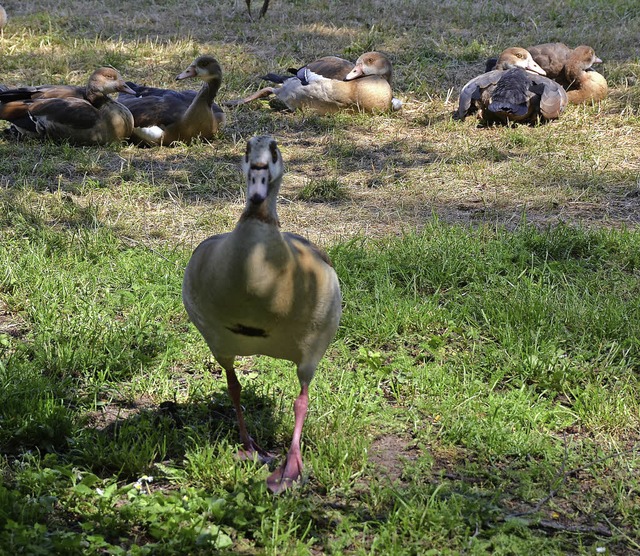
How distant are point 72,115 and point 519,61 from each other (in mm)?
5271

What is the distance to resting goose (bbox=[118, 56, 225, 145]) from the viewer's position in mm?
8930

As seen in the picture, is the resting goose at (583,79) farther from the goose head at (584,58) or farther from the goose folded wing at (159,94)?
the goose folded wing at (159,94)

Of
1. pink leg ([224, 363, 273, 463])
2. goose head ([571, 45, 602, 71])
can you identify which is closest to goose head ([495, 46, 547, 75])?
goose head ([571, 45, 602, 71])

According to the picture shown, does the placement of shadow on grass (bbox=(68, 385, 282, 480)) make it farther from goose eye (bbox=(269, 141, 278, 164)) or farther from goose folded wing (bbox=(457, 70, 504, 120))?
goose folded wing (bbox=(457, 70, 504, 120))

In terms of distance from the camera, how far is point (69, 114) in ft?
28.2

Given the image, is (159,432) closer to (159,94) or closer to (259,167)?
(259,167)

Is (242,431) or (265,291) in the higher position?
(265,291)

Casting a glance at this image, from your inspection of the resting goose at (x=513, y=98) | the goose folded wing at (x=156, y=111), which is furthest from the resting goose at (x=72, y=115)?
the resting goose at (x=513, y=98)

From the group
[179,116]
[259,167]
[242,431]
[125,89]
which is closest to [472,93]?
[179,116]

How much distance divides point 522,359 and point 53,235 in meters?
3.48

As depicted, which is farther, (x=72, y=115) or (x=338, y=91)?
(x=338, y=91)

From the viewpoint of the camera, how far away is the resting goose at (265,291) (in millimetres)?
3293

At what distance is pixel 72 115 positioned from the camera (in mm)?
8594

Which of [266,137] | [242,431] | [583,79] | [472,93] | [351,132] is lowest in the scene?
[242,431]
